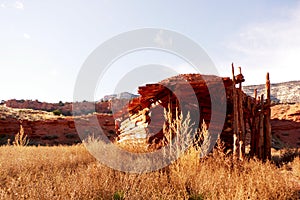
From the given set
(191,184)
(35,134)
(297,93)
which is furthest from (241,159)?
(297,93)

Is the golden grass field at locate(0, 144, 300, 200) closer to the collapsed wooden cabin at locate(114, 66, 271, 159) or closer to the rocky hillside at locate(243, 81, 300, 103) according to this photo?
the collapsed wooden cabin at locate(114, 66, 271, 159)

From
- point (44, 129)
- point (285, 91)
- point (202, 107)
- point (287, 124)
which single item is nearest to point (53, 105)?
point (44, 129)

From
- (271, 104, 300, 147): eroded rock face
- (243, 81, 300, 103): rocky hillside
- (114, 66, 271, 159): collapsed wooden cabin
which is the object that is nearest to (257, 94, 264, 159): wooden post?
(114, 66, 271, 159): collapsed wooden cabin

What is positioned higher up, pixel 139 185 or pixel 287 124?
pixel 287 124

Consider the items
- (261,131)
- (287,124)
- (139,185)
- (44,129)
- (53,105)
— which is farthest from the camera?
(53,105)

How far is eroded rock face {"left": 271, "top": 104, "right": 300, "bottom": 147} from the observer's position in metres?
26.4

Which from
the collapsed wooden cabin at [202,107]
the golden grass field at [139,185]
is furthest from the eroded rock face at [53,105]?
the golden grass field at [139,185]

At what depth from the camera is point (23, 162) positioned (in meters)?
6.04

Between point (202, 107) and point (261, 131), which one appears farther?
point (202, 107)

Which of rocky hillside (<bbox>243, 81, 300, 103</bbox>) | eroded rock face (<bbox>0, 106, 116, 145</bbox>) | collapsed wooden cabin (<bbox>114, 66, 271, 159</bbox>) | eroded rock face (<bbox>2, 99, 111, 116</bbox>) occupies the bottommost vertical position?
eroded rock face (<bbox>0, 106, 116, 145</bbox>)

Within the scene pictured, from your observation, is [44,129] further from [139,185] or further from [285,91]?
[285,91]

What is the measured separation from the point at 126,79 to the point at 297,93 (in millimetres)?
50188

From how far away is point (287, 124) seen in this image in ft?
93.5

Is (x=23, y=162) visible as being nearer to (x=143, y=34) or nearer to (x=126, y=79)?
(x=126, y=79)
